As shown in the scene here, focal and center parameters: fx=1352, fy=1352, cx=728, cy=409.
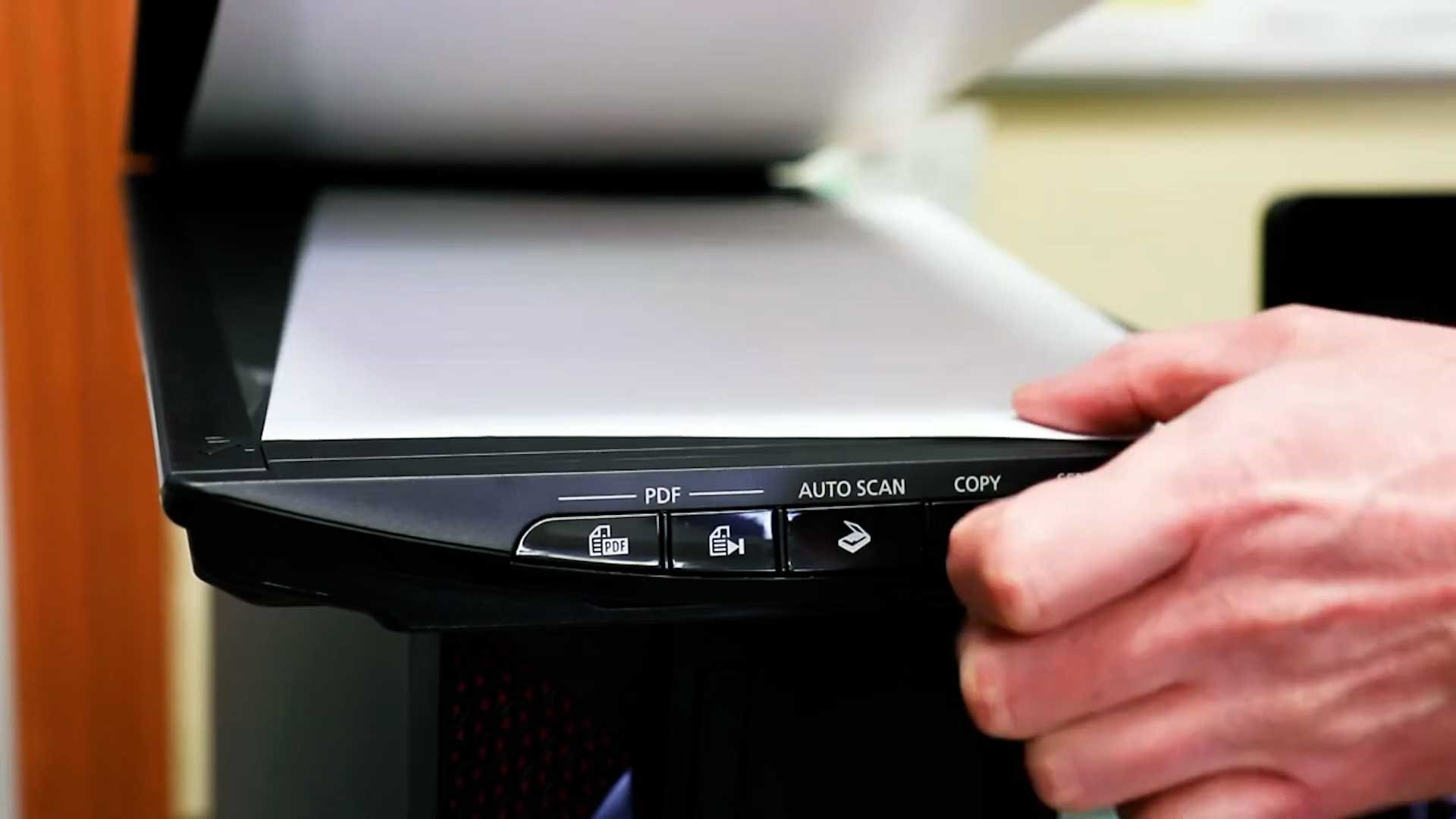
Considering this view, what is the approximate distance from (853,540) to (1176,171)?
0.85 meters

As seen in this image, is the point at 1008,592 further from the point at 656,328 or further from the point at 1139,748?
the point at 656,328

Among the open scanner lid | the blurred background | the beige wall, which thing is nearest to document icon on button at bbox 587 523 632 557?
the open scanner lid

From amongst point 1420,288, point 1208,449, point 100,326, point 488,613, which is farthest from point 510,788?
point 100,326

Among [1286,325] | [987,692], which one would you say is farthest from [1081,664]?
[1286,325]

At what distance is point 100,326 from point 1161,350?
2.65 feet

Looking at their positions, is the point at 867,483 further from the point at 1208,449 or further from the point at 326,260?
the point at 326,260

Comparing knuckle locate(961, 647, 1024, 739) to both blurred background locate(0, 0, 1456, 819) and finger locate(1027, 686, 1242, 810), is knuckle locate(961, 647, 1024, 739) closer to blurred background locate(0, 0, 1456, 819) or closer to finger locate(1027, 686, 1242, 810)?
finger locate(1027, 686, 1242, 810)

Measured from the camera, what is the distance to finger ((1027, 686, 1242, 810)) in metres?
0.32

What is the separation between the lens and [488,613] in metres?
0.30

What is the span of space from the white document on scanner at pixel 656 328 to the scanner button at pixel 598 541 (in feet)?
0.11

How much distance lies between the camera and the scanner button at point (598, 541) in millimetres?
296

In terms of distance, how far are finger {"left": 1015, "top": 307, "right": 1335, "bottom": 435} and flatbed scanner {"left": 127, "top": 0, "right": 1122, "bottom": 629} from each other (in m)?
0.01

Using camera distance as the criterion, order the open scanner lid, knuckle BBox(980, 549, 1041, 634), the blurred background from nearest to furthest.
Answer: knuckle BBox(980, 549, 1041, 634) < the open scanner lid < the blurred background

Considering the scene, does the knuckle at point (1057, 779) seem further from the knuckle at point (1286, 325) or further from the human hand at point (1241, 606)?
the knuckle at point (1286, 325)
